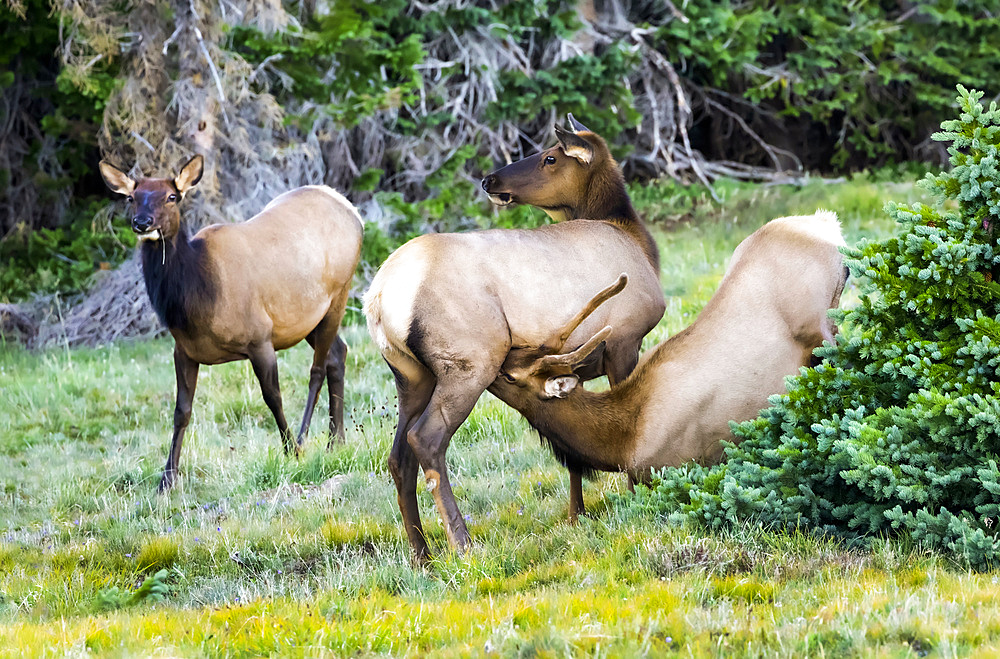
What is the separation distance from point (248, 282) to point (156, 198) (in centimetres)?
83

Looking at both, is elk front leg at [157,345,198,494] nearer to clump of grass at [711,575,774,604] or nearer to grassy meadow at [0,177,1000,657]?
grassy meadow at [0,177,1000,657]

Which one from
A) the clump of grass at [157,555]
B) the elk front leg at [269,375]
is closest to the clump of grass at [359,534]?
the clump of grass at [157,555]

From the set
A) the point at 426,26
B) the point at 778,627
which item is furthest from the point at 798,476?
the point at 426,26

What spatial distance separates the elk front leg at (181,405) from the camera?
7.38 m

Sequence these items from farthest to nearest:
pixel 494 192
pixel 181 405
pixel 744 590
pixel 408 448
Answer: pixel 181 405 < pixel 494 192 < pixel 408 448 < pixel 744 590

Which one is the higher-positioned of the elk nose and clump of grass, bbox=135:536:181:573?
the elk nose

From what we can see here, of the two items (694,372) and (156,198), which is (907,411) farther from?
(156,198)

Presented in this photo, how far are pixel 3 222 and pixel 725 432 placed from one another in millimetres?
12002

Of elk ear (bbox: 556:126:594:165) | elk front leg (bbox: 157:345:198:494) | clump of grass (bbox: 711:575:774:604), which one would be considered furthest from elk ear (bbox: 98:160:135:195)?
clump of grass (bbox: 711:575:774:604)

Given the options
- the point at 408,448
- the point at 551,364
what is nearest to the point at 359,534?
the point at 408,448

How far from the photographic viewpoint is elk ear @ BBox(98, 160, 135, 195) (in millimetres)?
7539

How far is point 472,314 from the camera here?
5.35 meters

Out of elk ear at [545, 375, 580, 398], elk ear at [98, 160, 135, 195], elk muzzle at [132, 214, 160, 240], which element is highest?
elk ear at [98, 160, 135, 195]

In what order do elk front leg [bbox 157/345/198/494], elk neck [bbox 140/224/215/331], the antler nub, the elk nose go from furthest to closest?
1. elk front leg [bbox 157/345/198/494]
2. elk neck [bbox 140/224/215/331]
3. the elk nose
4. the antler nub
